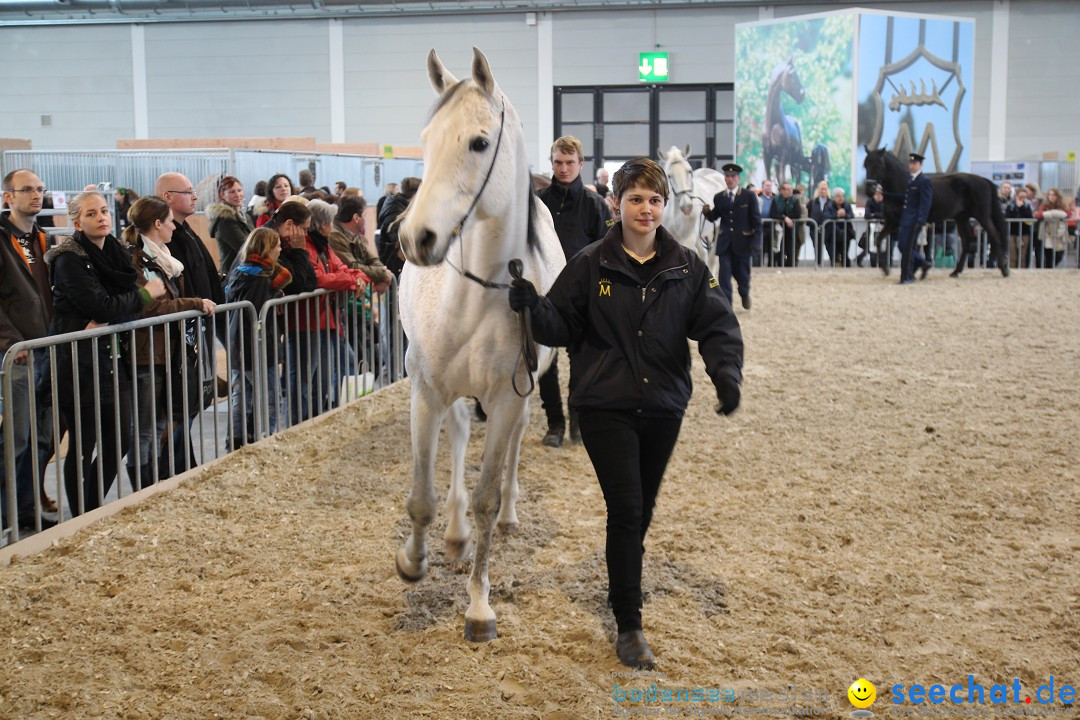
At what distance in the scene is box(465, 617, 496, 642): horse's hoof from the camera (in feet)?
12.9

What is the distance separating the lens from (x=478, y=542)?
4148 mm

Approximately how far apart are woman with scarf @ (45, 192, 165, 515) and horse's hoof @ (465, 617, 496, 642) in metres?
2.34

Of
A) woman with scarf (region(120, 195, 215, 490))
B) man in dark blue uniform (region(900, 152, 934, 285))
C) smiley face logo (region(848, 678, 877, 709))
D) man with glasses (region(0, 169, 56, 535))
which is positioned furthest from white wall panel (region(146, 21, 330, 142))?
smiley face logo (region(848, 678, 877, 709))

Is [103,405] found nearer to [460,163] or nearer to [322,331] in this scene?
[322,331]

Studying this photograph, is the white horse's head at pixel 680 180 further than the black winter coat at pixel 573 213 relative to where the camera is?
Yes

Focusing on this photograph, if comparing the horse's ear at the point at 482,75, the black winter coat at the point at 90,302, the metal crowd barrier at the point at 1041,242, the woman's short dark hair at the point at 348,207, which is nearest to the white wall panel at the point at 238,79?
the metal crowd barrier at the point at 1041,242

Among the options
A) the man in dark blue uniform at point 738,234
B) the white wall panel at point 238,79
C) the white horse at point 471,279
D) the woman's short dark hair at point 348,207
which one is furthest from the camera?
the white wall panel at point 238,79

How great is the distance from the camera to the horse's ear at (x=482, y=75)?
3623 mm

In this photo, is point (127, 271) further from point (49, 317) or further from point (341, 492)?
point (341, 492)

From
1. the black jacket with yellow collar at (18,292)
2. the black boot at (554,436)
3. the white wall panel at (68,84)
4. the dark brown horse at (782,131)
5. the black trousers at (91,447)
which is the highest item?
the white wall panel at (68,84)

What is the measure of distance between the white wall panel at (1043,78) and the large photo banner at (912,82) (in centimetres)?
619

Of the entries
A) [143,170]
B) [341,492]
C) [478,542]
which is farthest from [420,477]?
[143,170]

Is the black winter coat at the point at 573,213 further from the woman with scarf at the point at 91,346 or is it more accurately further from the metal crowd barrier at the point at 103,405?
the woman with scarf at the point at 91,346

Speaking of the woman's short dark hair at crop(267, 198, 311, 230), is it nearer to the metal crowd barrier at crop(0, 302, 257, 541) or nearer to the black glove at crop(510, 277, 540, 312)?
the metal crowd barrier at crop(0, 302, 257, 541)
